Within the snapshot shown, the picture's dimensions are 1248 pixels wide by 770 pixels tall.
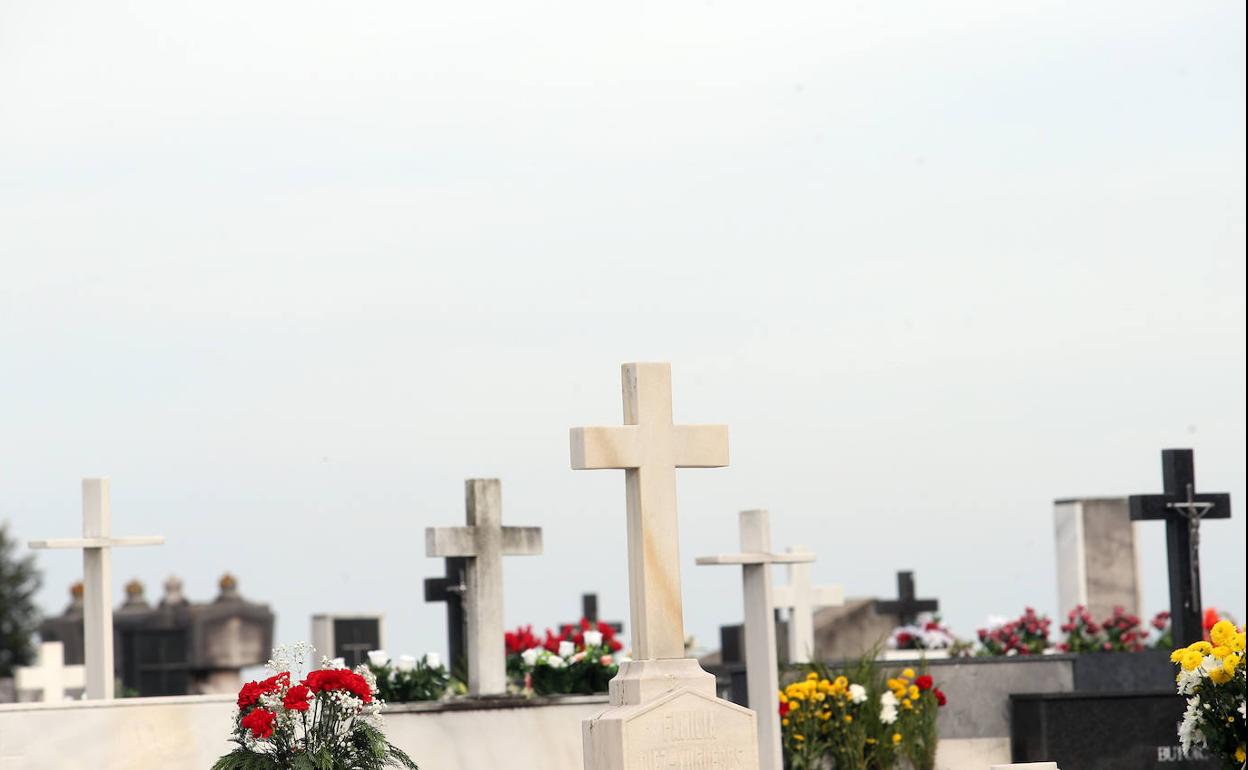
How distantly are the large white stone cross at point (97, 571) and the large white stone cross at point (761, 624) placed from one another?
3.86 m

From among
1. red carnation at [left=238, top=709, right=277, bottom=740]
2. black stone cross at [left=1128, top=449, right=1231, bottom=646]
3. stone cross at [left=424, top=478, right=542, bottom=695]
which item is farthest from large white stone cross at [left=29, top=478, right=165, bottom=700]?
black stone cross at [left=1128, top=449, right=1231, bottom=646]

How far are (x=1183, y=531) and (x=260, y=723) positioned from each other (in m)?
7.56

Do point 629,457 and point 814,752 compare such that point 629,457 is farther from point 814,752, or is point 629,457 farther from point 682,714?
point 814,752

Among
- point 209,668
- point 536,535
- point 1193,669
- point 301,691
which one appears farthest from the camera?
point 209,668

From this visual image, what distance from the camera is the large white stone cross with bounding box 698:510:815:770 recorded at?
40.8 ft

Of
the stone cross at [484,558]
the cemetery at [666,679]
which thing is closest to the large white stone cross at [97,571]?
the cemetery at [666,679]

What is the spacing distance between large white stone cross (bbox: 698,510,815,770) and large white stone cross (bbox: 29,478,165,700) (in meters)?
3.86

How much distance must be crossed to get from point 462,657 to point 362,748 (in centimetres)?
393

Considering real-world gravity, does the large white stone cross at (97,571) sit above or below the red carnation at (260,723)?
above

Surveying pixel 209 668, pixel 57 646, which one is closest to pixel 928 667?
pixel 57 646

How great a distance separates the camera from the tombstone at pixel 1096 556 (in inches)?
763

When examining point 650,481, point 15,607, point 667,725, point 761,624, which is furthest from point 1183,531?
point 15,607

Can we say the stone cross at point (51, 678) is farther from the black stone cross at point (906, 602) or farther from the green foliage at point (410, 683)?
the black stone cross at point (906, 602)

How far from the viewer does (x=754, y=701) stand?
12.5 meters
